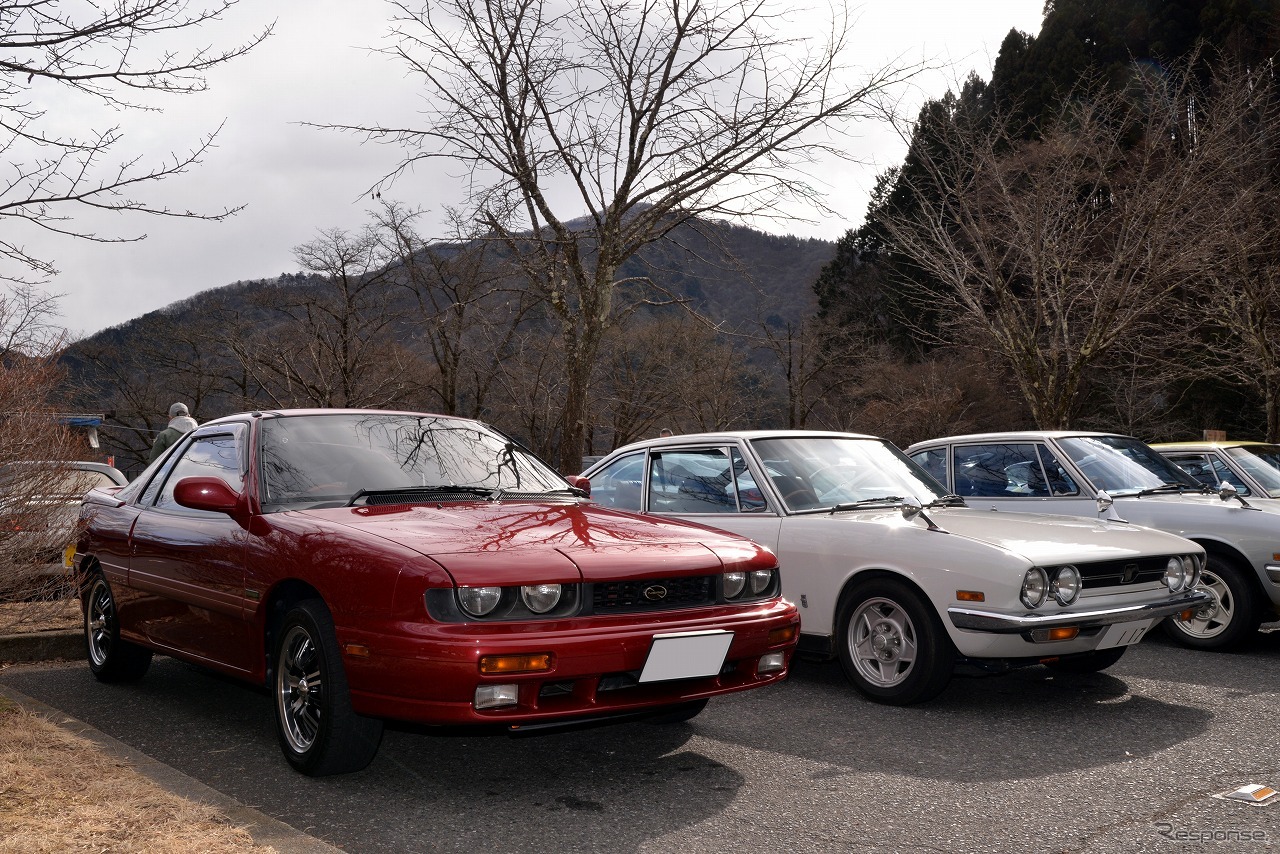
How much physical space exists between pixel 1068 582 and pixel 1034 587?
25 cm

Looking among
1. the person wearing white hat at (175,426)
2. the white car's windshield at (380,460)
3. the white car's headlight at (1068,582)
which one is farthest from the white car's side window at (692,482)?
the person wearing white hat at (175,426)

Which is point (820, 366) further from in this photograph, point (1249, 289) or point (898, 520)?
point (898, 520)

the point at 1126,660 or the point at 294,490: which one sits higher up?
the point at 294,490

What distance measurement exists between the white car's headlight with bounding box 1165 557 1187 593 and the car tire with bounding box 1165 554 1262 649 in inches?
53.5

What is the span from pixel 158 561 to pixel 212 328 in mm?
36440

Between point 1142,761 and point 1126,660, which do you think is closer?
point 1142,761

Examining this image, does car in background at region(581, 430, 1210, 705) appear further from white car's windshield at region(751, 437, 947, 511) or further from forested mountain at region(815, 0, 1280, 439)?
forested mountain at region(815, 0, 1280, 439)

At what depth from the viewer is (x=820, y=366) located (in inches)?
1816

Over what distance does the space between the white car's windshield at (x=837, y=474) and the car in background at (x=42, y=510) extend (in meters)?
4.16

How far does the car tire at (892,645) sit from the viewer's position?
5520 millimetres

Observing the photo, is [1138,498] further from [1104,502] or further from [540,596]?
[540,596]

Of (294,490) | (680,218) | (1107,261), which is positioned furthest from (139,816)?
(1107,261)

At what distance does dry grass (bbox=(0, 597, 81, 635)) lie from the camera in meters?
6.99

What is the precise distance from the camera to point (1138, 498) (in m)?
7.84
